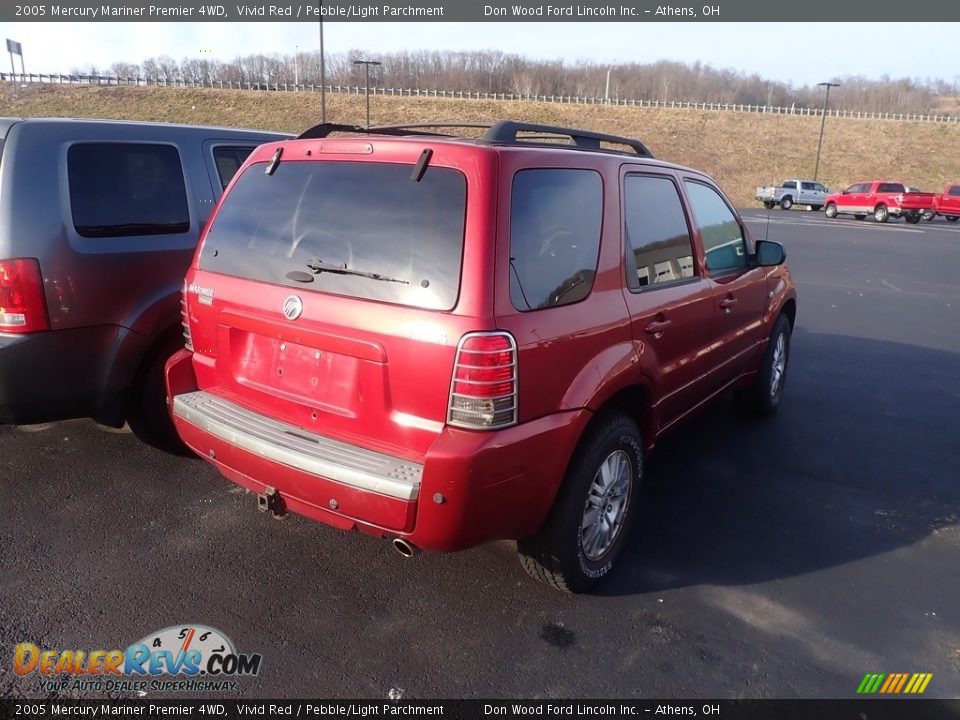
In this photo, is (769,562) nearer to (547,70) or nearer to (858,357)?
(858,357)

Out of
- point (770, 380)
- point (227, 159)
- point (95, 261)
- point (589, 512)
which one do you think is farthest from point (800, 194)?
point (95, 261)

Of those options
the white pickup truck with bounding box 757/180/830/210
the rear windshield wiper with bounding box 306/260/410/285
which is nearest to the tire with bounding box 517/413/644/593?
the rear windshield wiper with bounding box 306/260/410/285

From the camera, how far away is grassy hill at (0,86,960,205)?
5909 centimetres

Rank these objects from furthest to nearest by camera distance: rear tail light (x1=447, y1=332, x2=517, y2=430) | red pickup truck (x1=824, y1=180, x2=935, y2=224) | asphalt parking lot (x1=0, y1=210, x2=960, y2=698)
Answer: red pickup truck (x1=824, y1=180, x2=935, y2=224), asphalt parking lot (x1=0, y1=210, x2=960, y2=698), rear tail light (x1=447, y1=332, x2=517, y2=430)

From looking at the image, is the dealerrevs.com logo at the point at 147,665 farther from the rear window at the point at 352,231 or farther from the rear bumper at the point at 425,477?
the rear window at the point at 352,231

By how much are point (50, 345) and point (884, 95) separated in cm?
15355

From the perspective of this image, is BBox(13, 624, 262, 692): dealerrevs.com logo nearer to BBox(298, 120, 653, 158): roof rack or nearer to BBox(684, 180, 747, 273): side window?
BBox(298, 120, 653, 158): roof rack

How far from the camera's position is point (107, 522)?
3.71 meters

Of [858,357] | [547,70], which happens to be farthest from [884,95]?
[858,357]

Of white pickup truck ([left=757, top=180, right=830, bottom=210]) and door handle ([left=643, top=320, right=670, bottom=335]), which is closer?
door handle ([left=643, top=320, right=670, bottom=335])

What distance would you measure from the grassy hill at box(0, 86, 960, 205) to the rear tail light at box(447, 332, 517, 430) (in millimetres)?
54451

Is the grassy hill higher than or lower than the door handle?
higher

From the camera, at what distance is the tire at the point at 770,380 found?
5.42m
